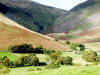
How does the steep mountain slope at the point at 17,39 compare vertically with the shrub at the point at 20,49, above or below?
above

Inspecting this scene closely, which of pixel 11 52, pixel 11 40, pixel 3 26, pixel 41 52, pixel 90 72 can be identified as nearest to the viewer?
pixel 90 72

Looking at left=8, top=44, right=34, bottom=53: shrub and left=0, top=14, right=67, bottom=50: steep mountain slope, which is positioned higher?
left=0, top=14, right=67, bottom=50: steep mountain slope

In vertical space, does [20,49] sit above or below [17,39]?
below

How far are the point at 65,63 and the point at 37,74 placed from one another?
5032cm

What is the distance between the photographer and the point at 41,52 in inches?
4099

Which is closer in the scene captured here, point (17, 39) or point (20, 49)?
point (20, 49)

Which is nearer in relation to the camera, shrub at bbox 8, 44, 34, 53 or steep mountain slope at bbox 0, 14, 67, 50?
shrub at bbox 8, 44, 34, 53

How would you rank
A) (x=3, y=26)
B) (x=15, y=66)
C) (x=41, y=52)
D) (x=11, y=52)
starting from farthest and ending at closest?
(x=3, y=26) → (x=41, y=52) → (x=11, y=52) → (x=15, y=66)

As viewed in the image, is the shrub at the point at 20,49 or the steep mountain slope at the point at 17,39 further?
the steep mountain slope at the point at 17,39

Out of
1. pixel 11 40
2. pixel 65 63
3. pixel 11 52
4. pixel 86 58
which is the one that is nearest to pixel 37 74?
pixel 65 63

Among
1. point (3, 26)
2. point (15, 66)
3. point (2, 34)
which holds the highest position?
point (3, 26)

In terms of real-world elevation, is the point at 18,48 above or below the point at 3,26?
below

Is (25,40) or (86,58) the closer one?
(86,58)

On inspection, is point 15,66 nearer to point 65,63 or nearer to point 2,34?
point 65,63
